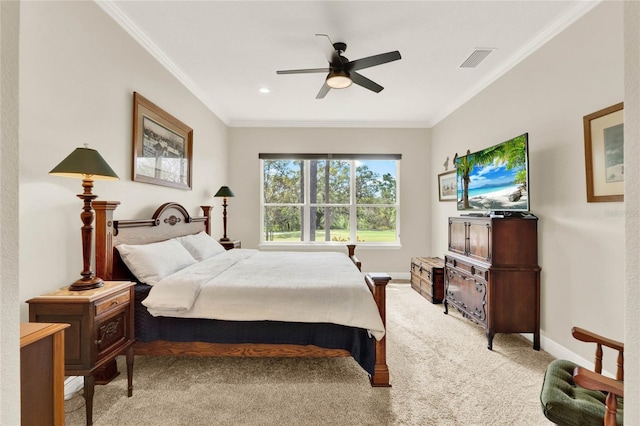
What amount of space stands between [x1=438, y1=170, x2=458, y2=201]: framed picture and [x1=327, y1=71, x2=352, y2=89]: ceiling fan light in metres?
2.65

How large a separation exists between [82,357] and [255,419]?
42.3 inches

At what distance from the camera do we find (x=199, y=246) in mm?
3443

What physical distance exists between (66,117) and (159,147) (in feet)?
3.92

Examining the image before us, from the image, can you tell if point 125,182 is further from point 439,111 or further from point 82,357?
point 439,111

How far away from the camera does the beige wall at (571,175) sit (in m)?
2.16

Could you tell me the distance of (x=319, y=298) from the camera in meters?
2.19

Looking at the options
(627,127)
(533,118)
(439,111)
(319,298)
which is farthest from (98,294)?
(439,111)

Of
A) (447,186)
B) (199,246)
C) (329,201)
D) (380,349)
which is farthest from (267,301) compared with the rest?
(447,186)

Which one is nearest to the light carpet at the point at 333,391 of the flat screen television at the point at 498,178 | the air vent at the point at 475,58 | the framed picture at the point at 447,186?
the flat screen television at the point at 498,178

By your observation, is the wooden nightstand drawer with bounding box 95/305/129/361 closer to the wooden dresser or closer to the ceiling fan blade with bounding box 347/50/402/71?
the ceiling fan blade with bounding box 347/50/402/71

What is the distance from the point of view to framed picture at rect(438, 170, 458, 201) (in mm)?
4633

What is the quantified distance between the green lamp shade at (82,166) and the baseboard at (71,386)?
1407 millimetres

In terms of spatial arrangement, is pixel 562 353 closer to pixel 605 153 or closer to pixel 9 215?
pixel 605 153

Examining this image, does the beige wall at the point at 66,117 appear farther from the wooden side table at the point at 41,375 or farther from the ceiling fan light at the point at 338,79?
the ceiling fan light at the point at 338,79
